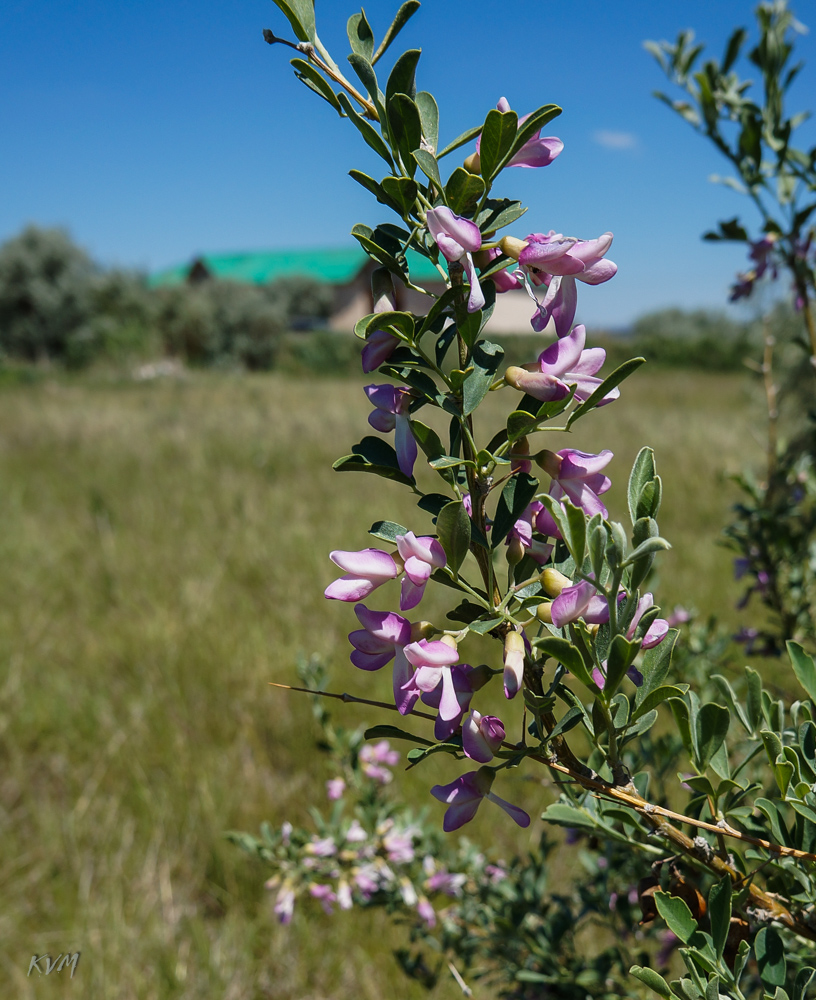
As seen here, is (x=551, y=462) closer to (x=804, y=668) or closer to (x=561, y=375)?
(x=561, y=375)

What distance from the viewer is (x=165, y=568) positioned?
123 inches

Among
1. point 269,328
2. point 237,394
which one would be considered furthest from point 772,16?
point 269,328

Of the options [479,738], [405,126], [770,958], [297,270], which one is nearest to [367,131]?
[405,126]

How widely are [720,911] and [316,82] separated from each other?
0.54m

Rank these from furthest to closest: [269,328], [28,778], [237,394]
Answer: [269,328]
[237,394]
[28,778]

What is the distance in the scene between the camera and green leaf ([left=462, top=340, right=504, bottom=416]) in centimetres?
44

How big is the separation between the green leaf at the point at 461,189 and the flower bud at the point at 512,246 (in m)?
0.03

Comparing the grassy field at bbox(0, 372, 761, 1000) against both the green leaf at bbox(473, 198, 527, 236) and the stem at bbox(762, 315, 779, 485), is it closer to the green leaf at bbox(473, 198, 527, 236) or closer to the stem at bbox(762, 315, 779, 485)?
the stem at bbox(762, 315, 779, 485)

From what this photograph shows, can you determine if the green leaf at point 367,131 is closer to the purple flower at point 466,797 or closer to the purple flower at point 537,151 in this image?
the purple flower at point 537,151

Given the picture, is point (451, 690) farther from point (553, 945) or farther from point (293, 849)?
point (293, 849)

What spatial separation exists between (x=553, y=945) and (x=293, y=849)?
0.38 metres

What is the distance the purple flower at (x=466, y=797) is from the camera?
16.3 inches

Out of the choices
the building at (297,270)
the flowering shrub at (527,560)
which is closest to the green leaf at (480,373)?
the flowering shrub at (527,560)

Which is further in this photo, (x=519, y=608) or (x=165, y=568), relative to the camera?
(x=165, y=568)
